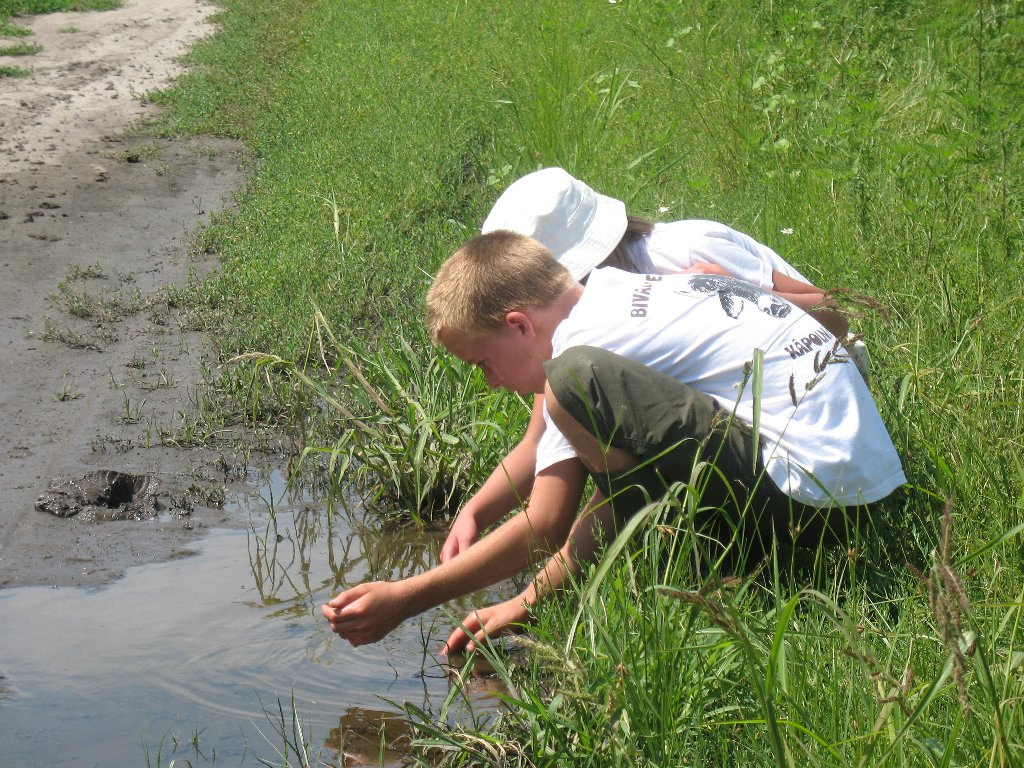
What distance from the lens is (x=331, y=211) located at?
6.13 m

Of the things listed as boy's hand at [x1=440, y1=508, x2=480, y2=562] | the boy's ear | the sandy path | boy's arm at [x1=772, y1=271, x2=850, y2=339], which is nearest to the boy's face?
the boy's ear

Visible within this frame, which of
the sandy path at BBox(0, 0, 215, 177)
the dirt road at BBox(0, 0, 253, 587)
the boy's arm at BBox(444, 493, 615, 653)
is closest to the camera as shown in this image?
the boy's arm at BBox(444, 493, 615, 653)

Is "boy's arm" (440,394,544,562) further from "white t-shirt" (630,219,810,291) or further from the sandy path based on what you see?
the sandy path

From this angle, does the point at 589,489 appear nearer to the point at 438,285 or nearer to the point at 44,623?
the point at 438,285

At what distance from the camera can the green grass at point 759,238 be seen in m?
1.91

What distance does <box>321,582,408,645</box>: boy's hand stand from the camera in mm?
2508

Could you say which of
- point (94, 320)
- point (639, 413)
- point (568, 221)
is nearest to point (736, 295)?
point (639, 413)

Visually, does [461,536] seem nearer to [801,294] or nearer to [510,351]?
[510,351]

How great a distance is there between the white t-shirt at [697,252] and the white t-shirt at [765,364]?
1.00 feet

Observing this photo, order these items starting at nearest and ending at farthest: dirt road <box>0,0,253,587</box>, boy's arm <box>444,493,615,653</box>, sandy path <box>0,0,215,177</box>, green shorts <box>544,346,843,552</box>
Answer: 1. green shorts <box>544,346,843,552</box>
2. boy's arm <box>444,493,615,653</box>
3. dirt road <box>0,0,253,587</box>
4. sandy path <box>0,0,215,177</box>

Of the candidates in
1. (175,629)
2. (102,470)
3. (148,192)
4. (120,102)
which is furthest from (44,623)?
(120,102)

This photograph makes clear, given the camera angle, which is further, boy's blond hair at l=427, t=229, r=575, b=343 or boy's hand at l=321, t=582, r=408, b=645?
boy's blond hair at l=427, t=229, r=575, b=343

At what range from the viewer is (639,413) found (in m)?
2.52

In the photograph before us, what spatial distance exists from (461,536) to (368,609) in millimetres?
498
